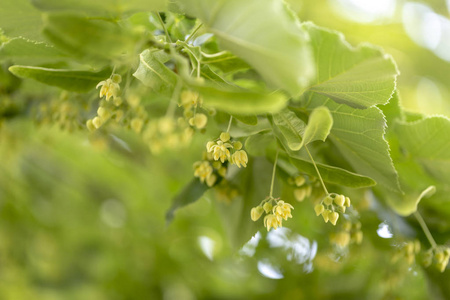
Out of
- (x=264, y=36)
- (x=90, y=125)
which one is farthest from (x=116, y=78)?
(x=264, y=36)

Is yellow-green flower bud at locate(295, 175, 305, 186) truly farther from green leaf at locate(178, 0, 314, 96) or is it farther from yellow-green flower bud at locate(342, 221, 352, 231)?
green leaf at locate(178, 0, 314, 96)

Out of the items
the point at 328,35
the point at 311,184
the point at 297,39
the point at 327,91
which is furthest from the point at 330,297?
the point at 297,39

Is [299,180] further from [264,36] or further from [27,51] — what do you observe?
[27,51]

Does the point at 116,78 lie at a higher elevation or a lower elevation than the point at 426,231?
higher

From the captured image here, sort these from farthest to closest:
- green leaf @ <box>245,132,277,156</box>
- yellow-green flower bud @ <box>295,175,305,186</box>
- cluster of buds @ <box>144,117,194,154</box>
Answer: yellow-green flower bud @ <box>295,175,305,186</box>
green leaf @ <box>245,132,277,156</box>
cluster of buds @ <box>144,117,194,154</box>

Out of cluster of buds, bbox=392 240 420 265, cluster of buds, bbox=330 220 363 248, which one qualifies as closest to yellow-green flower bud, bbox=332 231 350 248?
cluster of buds, bbox=330 220 363 248

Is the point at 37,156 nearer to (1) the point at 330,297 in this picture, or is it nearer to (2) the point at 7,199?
(2) the point at 7,199

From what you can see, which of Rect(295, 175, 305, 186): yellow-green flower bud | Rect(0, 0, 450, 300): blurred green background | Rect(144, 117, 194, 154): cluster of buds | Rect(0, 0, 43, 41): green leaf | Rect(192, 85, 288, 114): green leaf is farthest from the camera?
Rect(0, 0, 450, 300): blurred green background
